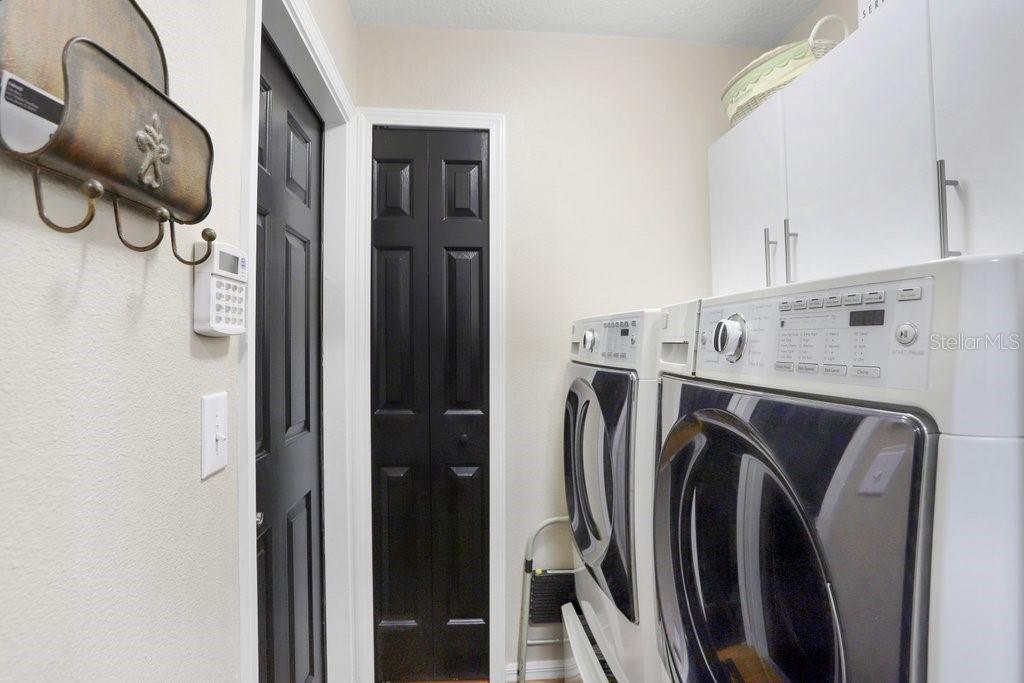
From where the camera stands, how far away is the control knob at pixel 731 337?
71 cm

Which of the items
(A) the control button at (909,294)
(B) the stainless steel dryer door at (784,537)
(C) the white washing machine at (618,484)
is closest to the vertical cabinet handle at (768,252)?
(C) the white washing machine at (618,484)

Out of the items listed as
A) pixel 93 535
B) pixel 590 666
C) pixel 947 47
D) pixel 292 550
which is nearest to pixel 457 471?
pixel 292 550

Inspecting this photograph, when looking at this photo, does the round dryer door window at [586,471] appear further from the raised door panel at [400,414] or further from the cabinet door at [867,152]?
the cabinet door at [867,152]

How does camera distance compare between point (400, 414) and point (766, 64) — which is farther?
point (400, 414)

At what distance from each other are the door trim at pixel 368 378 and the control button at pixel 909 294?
1457 mm

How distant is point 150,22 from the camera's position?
59cm

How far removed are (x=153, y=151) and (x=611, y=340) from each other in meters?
0.97

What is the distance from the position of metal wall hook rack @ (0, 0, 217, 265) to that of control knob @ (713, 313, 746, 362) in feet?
2.50

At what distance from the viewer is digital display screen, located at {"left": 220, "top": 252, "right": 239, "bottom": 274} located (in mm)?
734

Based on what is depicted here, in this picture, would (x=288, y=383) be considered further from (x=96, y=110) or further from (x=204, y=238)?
(x=96, y=110)

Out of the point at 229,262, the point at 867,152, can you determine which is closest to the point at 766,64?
the point at 867,152

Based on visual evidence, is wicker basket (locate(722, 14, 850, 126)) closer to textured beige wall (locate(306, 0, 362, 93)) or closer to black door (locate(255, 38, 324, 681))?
textured beige wall (locate(306, 0, 362, 93))

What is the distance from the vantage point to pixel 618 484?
111 centimetres

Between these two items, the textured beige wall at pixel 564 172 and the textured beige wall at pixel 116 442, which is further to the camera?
the textured beige wall at pixel 564 172
